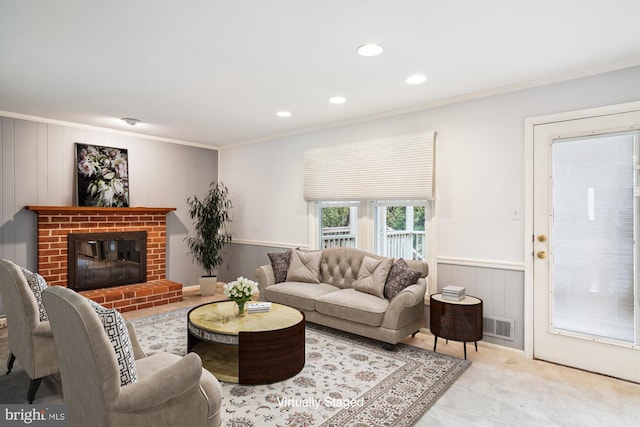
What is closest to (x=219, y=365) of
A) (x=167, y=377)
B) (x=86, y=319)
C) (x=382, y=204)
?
(x=167, y=377)

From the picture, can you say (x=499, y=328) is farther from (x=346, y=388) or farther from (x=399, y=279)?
(x=346, y=388)

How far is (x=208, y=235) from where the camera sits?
19.6ft

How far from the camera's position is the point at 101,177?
205 inches

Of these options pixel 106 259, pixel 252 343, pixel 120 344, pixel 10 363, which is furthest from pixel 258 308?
pixel 106 259

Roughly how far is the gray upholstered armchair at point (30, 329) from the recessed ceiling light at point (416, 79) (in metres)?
3.32

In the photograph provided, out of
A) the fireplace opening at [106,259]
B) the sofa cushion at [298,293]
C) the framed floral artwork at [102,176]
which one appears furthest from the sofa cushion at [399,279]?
the framed floral artwork at [102,176]

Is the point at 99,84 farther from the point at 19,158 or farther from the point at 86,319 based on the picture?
the point at 86,319

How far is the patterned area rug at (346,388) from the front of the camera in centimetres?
238

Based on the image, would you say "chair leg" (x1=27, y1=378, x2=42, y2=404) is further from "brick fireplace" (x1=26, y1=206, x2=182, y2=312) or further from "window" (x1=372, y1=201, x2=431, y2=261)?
"window" (x1=372, y1=201, x2=431, y2=261)

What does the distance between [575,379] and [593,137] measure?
1982 mm

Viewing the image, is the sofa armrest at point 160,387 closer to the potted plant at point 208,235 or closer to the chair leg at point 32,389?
the chair leg at point 32,389

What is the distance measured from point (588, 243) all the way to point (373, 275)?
1.95m

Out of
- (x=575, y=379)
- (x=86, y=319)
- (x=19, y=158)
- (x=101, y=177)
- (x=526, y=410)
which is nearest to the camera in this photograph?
(x=86, y=319)

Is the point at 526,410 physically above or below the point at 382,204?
below
